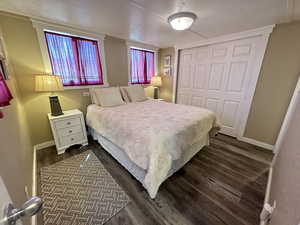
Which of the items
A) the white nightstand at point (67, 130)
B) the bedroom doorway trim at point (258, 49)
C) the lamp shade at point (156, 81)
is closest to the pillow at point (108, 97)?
the white nightstand at point (67, 130)

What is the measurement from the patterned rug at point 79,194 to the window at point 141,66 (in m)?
2.57

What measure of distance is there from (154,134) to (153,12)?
1766 mm

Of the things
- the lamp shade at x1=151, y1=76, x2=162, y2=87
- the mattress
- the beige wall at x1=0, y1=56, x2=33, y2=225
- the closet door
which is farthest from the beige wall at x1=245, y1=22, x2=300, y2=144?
the beige wall at x1=0, y1=56, x2=33, y2=225

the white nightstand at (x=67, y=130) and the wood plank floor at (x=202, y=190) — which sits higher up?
the white nightstand at (x=67, y=130)

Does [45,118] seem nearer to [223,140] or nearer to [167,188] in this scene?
[167,188]

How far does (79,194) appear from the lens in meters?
1.48

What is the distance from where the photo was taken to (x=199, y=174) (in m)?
1.79

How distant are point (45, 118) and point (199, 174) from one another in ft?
9.39

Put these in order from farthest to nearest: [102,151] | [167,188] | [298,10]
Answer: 1. [102,151]
2. [298,10]
3. [167,188]

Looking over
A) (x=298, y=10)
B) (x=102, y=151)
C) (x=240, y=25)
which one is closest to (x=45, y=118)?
(x=102, y=151)

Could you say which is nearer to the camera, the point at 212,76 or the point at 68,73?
the point at 68,73

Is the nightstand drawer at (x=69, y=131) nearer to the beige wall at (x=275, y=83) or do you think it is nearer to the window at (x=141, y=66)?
the window at (x=141, y=66)

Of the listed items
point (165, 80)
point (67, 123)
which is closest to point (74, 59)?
point (67, 123)

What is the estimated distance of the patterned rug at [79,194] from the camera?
4.09ft
